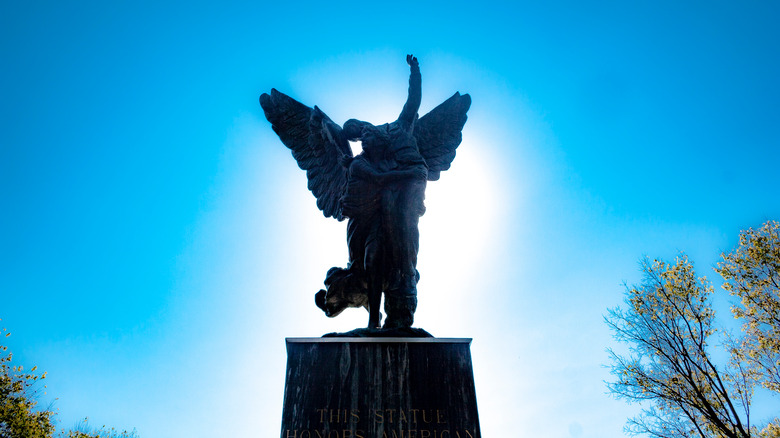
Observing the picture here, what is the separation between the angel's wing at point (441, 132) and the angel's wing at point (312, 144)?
54.3 inches

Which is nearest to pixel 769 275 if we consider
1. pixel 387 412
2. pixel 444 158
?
pixel 444 158

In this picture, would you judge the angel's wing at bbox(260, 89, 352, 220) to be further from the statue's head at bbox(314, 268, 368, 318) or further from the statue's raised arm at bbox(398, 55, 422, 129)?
the statue's head at bbox(314, 268, 368, 318)

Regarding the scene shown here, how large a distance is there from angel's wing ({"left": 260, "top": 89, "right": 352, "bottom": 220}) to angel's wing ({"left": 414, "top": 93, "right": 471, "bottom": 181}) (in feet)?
4.53

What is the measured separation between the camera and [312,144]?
6.33m

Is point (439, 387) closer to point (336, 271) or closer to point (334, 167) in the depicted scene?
point (336, 271)

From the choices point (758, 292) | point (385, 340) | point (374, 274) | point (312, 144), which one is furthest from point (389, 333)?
point (758, 292)

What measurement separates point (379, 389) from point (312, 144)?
3.90 metres

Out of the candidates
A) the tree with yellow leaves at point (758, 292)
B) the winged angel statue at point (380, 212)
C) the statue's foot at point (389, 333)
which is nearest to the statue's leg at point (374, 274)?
the winged angel statue at point (380, 212)

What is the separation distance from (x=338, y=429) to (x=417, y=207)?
2.52 meters

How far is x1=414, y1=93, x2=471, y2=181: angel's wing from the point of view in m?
6.61

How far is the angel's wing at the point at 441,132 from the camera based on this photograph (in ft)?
21.7

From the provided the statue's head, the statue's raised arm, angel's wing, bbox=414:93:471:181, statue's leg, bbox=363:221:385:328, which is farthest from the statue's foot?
angel's wing, bbox=414:93:471:181

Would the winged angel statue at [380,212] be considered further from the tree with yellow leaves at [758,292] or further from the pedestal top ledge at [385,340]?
the tree with yellow leaves at [758,292]

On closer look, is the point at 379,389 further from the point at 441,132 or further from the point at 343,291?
the point at 441,132
